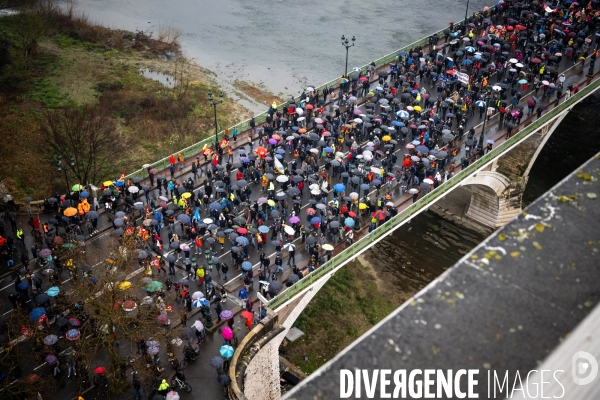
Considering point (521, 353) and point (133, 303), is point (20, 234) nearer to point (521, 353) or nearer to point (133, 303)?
point (133, 303)

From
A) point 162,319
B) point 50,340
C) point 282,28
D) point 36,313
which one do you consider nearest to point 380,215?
point 162,319

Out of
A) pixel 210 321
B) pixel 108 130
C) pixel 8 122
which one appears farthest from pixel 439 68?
pixel 8 122

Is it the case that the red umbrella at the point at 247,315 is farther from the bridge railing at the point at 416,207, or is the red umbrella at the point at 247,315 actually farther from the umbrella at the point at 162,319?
the umbrella at the point at 162,319

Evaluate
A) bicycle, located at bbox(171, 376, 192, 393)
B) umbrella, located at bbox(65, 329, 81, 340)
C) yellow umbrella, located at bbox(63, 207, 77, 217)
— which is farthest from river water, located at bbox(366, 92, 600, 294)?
umbrella, located at bbox(65, 329, 81, 340)

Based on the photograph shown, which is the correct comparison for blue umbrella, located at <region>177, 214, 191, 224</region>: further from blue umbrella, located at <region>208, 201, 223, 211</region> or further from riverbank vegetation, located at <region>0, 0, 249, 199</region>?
riverbank vegetation, located at <region>0, 0, 249, 199</region>

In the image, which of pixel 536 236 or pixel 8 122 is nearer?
pixel 536 236

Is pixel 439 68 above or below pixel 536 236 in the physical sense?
below

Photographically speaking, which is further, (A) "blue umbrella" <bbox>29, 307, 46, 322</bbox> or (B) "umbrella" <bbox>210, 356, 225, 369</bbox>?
(A) "blue umbrella" <bbox>29, 307, 46, 322</bbox>

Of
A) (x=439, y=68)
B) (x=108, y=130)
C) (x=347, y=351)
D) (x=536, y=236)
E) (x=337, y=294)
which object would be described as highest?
(x=536, y=236)
